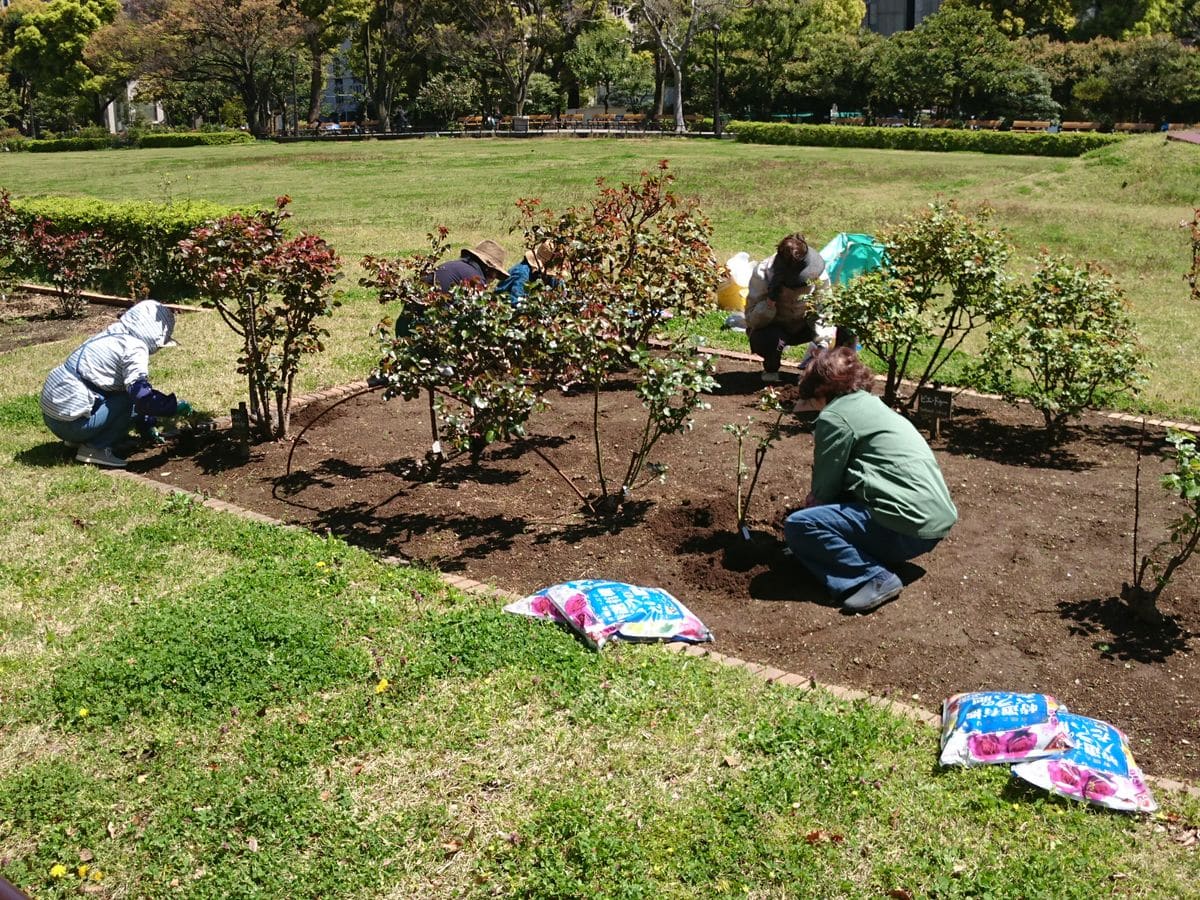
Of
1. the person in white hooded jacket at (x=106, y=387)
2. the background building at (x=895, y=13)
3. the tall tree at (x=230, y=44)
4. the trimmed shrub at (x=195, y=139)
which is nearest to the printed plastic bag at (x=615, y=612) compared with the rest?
the person in white hooded jacket at (x=106, y=387)

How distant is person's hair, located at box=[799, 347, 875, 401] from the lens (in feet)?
17.3

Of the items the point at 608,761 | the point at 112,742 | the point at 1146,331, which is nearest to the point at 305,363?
the point at 112,742

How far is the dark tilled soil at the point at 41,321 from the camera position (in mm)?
11453

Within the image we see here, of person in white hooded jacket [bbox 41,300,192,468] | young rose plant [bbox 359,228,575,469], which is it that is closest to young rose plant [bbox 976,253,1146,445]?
young rose plant [bbox 359,228,575,469]

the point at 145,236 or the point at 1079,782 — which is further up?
the point at 145,236

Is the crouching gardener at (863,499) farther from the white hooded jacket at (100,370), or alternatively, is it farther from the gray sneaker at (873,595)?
the white hooded jacket at (100,370)

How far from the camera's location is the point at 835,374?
5.27 meters

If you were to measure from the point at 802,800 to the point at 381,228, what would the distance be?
15928mm

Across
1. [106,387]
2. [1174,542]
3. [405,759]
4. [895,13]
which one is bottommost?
[405,759]

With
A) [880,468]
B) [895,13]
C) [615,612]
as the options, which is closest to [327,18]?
[895,13]

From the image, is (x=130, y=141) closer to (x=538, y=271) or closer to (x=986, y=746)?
(x=538, y=271)

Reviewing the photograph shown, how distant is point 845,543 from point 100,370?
16.1 feet

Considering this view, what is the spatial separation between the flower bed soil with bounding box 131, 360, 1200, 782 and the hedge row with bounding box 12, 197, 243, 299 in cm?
605

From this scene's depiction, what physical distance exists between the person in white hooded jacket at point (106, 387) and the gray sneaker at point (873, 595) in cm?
474
